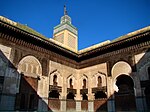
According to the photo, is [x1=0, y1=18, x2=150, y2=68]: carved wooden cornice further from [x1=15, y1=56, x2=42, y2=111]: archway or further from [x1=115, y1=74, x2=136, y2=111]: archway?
[x1=115, y1=74, x2=136, y2=111]: archway

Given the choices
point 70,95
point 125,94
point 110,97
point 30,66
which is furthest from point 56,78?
point 125,94

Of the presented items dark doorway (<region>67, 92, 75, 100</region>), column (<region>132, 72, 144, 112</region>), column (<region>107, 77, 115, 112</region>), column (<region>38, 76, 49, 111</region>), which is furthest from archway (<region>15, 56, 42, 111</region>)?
column (<region>132, 72, 144, 112</region>)

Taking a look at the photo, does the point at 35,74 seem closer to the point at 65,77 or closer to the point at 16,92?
the point at 16,92

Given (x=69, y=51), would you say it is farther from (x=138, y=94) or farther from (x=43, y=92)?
(x=138, y=94)

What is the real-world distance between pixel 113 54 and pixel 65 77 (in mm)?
4171

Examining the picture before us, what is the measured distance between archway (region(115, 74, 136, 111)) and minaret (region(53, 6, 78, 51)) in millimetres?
12244

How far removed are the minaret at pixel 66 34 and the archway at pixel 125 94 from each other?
1224 cm

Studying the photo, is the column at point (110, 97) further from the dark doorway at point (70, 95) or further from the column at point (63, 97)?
the column at point (63, 97)

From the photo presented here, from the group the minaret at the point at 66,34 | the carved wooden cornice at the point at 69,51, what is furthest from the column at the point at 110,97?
the minaret at the point at 66,34

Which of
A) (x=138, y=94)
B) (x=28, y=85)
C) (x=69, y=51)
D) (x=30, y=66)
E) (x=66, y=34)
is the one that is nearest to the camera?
(x=138, y=94)

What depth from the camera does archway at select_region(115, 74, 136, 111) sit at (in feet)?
34.7

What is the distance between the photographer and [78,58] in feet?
47.6

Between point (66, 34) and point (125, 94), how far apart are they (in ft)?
48.4

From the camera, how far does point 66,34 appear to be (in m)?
23.8
